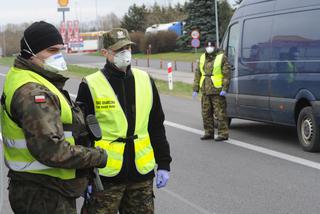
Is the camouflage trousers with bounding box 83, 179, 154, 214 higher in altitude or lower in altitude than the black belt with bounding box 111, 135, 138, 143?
lower

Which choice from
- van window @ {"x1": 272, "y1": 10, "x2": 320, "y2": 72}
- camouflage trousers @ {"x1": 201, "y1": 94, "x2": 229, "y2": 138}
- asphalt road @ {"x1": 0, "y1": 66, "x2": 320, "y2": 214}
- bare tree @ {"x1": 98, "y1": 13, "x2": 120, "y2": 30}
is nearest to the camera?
asphalt road @ {"x1": 0, "y1": 66, "x2": 320, "y2": 214}

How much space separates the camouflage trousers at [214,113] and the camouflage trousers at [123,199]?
21.0 feet

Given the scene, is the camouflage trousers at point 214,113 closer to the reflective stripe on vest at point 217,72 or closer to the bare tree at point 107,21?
the reflective stripe on vest at point 217,72

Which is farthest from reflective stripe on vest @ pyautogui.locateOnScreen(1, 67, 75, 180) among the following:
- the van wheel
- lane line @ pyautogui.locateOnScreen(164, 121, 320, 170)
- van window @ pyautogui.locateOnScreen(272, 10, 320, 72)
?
the van wheel

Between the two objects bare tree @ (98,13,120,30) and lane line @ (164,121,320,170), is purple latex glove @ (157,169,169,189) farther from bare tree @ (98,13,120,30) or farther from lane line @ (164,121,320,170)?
bare tree @ (98,13,120,30)

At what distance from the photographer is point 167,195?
276 inches

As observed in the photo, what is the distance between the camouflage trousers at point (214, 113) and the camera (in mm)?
10492

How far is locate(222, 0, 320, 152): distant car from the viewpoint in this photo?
29.6 feet

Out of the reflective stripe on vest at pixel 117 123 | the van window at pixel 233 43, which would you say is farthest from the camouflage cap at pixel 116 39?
the van window at pixel 233 43

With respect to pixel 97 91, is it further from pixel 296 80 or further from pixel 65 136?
pixel 296 80

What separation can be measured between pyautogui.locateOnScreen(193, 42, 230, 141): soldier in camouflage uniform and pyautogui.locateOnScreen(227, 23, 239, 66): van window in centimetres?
73

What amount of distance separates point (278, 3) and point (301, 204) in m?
4.57

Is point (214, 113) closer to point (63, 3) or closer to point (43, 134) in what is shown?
point (43, 134)

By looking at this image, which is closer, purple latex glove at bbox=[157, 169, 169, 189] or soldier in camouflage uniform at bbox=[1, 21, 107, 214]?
soldier in camouflage uniform at bbox=[1, 21, 107, 214]
